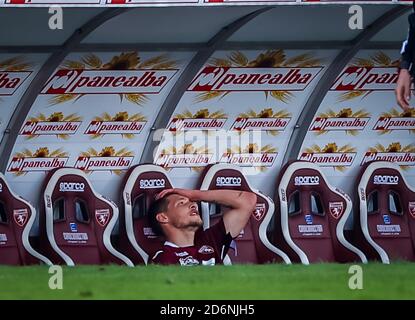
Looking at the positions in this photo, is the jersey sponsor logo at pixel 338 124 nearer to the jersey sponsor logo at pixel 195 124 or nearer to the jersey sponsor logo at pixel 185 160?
the jersey sponsor logo at pixel 195 124

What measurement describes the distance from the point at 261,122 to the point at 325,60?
29.7 inches

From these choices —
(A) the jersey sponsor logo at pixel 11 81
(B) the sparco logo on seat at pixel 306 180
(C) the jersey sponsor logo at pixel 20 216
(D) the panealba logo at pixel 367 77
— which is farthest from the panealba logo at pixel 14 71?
(D) the panealba logo at pixel 367 77

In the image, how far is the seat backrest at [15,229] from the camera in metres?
9.12

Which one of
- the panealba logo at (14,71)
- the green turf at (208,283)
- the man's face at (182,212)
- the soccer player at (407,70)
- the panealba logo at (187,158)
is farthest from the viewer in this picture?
the panealba logo at (187,158)

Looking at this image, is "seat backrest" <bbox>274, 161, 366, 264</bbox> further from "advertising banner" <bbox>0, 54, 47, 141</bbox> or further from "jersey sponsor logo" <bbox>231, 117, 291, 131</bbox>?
"advertising banner" <bbox>0, 54, 47, 141</bbox>

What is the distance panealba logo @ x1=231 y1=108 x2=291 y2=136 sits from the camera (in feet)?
30.9

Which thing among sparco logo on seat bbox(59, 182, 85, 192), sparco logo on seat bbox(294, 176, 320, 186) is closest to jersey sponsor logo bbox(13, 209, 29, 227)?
sparco logo on seat bbox(59, 182, 85, 192)

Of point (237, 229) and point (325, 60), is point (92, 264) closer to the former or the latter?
point (237, 229)

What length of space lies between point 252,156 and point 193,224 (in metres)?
0.79

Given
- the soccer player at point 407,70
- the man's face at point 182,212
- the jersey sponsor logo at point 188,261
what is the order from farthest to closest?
the man's face at point 182,212 < the jersey sponsor logo at point 188,261 < the soccer player at point 407,70

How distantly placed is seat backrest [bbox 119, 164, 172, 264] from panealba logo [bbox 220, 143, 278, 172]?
56 centimetres

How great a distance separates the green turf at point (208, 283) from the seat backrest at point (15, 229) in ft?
1.36

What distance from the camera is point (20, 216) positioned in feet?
30.1

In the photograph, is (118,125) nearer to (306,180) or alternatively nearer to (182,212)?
(182,212)
